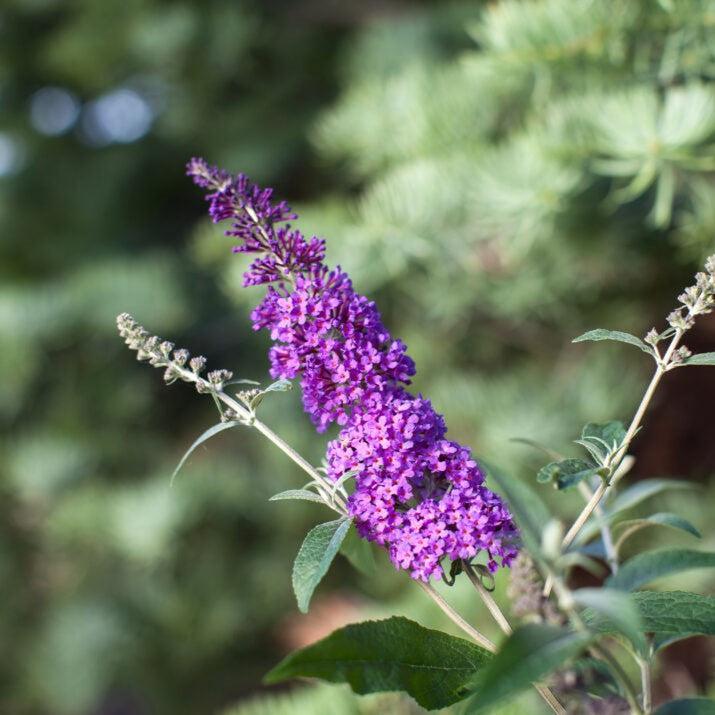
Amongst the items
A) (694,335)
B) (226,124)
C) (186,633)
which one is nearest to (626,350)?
(694,335)

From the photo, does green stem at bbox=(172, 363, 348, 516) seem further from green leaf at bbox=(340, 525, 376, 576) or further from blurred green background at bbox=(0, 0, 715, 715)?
blurred green background at bbox=(0, 0, 715, 715)

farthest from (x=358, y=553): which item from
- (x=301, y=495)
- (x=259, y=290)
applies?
(x=259, y=290)

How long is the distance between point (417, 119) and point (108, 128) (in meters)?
0.75

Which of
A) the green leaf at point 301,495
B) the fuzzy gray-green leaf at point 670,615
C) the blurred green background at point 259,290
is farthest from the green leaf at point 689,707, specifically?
the blurred green background at point 259,290

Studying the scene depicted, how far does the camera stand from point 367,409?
0.27 metres

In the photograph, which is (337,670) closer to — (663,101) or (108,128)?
(663,101)

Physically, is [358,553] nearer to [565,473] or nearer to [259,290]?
[565,473]

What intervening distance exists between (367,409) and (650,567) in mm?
107

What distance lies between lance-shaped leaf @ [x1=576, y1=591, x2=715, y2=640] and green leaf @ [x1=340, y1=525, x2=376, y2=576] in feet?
0.27

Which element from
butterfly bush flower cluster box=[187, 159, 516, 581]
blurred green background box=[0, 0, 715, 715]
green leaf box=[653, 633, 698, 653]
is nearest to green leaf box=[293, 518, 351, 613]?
butterfly bush flower cluster box=[187, 159, 516, 581]

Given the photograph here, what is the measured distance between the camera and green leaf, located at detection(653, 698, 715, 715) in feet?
0.79

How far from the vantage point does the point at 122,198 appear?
4.05ft

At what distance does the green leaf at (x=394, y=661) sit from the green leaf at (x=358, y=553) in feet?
0.16

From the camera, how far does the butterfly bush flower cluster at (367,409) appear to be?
251mm
